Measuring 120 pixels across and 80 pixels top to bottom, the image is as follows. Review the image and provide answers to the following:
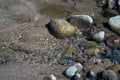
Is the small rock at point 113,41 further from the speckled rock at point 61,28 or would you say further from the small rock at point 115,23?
the speckled rock at point 61,28

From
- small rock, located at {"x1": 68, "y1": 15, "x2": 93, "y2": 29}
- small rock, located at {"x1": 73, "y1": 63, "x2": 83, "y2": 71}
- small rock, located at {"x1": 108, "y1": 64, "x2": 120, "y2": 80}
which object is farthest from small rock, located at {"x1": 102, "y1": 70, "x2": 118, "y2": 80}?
small rock, located at {"x1": 68, "y1": 15, "x2": 93, "y2": 29}

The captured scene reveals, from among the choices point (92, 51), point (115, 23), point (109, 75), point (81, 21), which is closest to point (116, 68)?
point (109, 75)

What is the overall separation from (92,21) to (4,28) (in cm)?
148

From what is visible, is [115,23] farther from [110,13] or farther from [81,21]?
[81,21]

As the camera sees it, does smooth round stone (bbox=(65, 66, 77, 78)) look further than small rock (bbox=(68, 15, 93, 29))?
No

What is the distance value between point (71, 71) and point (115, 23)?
135 cm

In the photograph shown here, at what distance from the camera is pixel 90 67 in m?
5.28

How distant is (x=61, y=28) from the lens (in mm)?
5754

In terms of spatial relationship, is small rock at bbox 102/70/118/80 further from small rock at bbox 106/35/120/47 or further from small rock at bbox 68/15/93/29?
small rock at bbox 68/15/93/29

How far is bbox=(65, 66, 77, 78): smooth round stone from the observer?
507 cm

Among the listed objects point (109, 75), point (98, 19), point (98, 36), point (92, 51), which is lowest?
point (109, 75)

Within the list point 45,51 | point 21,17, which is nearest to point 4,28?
point 21,17

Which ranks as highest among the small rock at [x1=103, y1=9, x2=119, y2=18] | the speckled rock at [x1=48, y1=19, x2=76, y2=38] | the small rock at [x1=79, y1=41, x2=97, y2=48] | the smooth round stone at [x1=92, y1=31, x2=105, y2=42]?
the small rock at [x1=103, y1=9, x2=119, y2=18]

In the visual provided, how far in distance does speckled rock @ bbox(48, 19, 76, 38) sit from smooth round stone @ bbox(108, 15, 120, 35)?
2.13 feet
